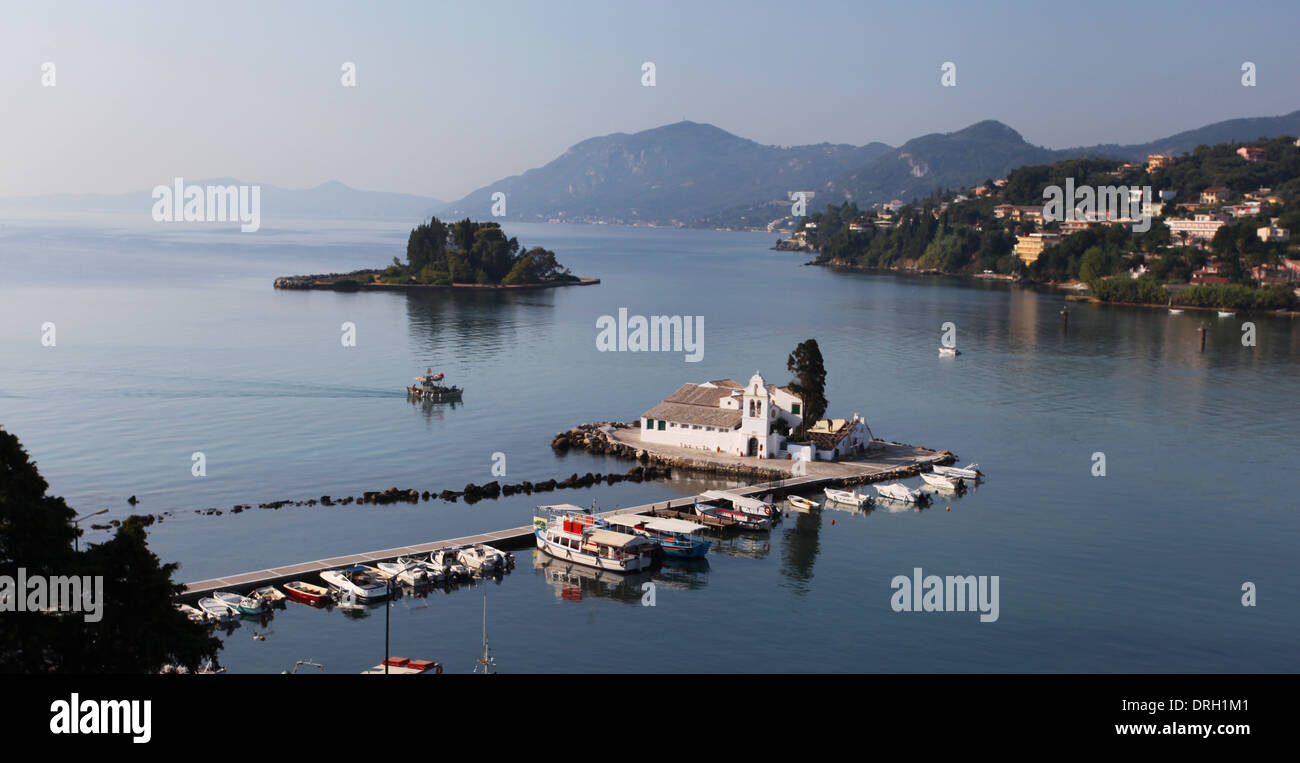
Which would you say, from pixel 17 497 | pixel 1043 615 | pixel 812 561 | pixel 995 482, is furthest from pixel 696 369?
pixel 17 497

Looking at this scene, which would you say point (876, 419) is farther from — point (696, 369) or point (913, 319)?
point (913, 319)

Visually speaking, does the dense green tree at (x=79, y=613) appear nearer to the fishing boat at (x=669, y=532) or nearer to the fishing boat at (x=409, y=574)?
the fishing boat at (x=409, y=574)

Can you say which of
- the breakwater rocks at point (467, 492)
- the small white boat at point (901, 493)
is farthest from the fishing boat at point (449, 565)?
the small white boat at point (901, 493)

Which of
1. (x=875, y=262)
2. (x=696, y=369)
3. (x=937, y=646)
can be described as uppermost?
(x=875, y=262)
